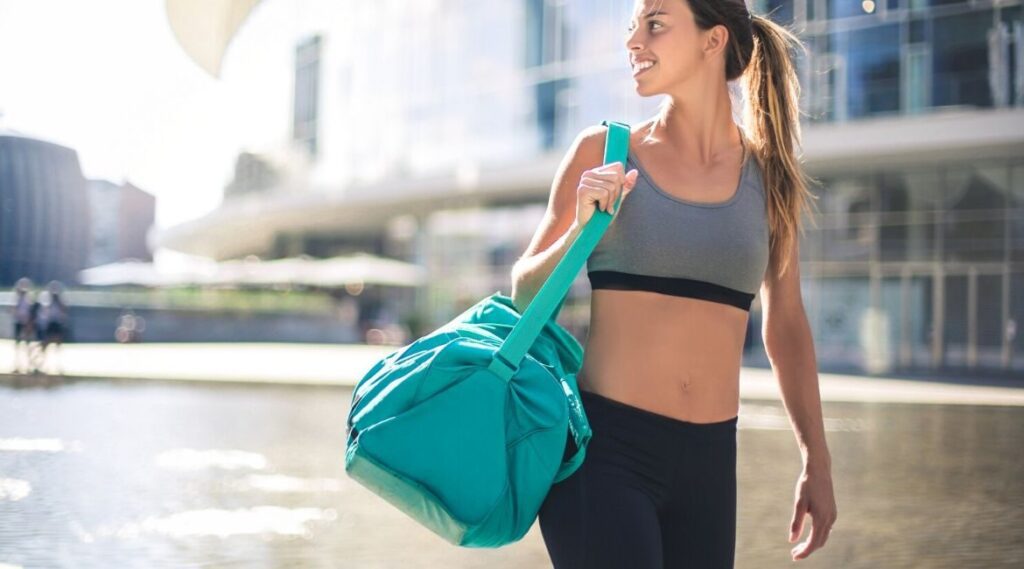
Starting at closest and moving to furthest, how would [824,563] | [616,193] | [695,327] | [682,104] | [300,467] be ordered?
[616,193], [695,327], [682,104], [824,563], [300,467]

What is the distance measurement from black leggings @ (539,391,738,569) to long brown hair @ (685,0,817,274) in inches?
17.2

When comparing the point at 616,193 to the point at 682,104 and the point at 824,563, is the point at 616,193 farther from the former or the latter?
the point at 824,563

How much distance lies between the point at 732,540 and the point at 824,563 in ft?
13.9

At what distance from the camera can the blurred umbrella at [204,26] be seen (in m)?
16.0

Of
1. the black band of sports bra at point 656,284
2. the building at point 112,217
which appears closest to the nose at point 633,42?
the black band of sports bra at point 656,284

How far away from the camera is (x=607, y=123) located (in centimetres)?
230

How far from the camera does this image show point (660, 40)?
7.48 feet

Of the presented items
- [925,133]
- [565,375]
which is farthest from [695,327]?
[925,133]

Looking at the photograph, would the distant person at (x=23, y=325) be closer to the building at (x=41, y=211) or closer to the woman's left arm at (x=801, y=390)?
the building at (x=41, y=211)

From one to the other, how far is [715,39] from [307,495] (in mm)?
6449

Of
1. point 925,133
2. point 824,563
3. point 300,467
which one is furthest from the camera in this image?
point 925,133

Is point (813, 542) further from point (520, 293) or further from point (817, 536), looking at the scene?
point (520, 293)

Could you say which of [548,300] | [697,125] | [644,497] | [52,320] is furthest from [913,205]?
Result: [548,300]

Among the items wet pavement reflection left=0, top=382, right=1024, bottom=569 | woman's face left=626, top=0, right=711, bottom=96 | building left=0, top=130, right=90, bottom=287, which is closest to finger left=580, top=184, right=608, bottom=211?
woman's face left=626, top=0, right=711, bottom=96
